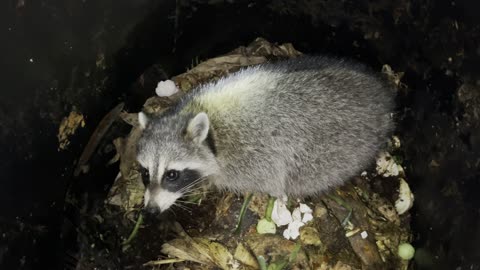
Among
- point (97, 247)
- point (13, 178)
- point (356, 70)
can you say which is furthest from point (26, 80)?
point (356, 70)

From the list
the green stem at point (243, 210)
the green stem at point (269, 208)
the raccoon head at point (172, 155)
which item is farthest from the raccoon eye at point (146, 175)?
the green stem at point (269, 208)

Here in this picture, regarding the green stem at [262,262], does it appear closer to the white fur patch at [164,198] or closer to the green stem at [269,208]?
the green stem at [269,208]

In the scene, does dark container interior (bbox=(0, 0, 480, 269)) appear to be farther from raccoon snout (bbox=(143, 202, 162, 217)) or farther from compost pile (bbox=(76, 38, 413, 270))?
raccoon snout (bbox=(143, 202, 162, 217))

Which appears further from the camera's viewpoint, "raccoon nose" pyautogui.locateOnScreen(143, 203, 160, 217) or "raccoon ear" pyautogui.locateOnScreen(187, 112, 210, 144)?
"raccoon nose" pyautogui.locateOnScreen(143, 203, 160, 217)

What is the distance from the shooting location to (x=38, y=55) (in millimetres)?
2424

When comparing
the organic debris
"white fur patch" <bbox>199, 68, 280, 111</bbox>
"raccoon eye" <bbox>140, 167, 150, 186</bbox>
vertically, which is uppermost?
"white fur patch" <bbox>199, 68, 280, 111</bbox>

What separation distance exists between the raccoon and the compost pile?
215 millimetres

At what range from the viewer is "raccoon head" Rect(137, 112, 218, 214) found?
268 centimetres

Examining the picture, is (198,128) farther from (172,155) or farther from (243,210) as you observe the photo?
(243,210)

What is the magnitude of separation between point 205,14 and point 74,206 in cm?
128

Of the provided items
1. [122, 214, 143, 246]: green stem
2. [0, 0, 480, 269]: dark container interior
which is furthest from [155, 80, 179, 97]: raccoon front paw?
[122, 214, 143, 246]: green stem

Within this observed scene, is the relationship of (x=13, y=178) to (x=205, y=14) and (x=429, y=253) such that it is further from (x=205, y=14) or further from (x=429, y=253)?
(x=429, y=253)

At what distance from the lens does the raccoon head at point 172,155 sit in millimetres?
2684

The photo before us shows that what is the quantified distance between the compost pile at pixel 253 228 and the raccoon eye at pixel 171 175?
44 centimetres
